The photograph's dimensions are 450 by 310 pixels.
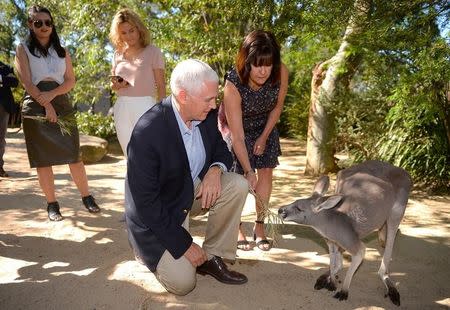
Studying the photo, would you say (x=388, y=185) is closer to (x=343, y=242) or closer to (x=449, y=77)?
(x=343, y=242)

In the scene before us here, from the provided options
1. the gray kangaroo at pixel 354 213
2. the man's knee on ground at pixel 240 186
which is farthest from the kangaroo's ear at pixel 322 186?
the man's knee on ground at pixel 240 186

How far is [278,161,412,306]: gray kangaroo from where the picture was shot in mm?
2820

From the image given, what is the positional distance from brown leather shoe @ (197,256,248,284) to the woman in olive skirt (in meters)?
2.11

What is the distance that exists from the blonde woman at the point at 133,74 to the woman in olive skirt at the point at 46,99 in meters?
0.57

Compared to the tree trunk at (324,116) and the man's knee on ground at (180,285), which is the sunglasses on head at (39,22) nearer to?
the man's knee on ground at (180,285)

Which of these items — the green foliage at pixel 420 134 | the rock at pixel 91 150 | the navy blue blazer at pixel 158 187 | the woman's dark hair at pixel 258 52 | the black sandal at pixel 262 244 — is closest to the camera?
the navy blue blazer at pixel 158 187

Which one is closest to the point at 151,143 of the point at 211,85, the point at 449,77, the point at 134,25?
the point at 211,85

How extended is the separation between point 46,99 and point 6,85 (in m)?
0.37

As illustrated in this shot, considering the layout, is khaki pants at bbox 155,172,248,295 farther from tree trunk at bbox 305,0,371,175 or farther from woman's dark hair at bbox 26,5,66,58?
tree trunk at bbox 305,0,371,175

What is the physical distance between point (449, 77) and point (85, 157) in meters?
6.69

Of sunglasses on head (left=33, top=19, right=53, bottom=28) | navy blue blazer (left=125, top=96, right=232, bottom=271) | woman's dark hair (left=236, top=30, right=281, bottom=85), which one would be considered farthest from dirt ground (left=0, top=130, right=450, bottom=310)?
sunglasses on head (left=33, top=19, right=53, bottom=28)

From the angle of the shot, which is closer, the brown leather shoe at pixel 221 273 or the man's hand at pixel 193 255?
the man's hand at pixel 193 255

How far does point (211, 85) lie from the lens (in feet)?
8.42

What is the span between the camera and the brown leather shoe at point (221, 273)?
304 centimetres
